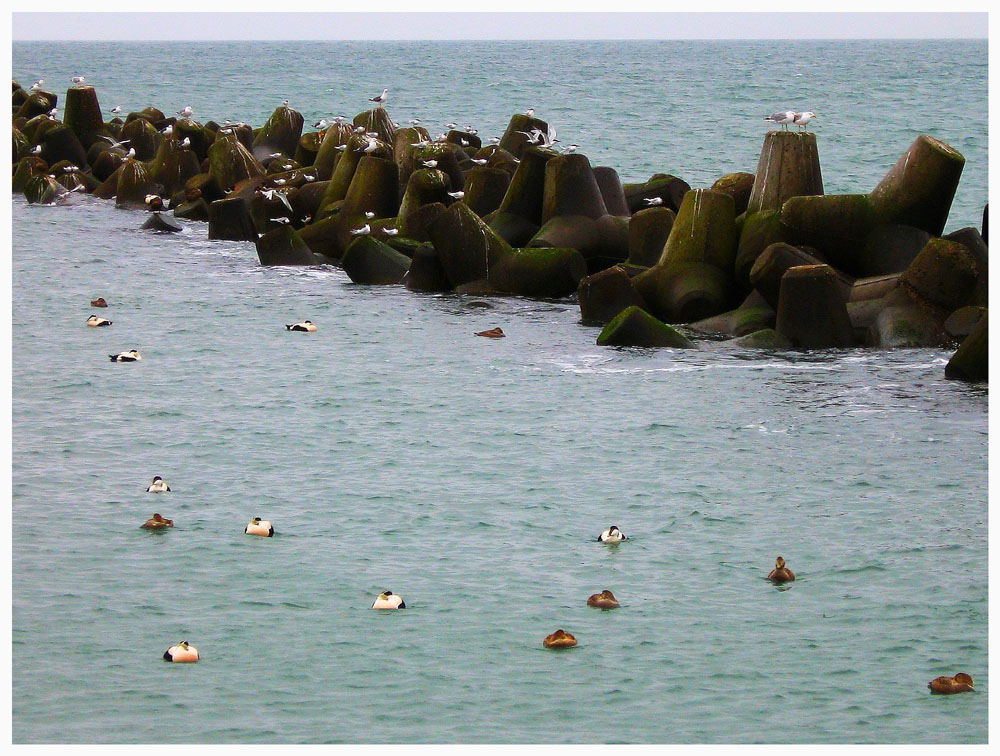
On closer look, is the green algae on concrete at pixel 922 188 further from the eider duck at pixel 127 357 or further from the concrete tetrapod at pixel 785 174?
the eider duck at pixel 127 357

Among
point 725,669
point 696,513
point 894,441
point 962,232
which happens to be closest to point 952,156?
point 962,232

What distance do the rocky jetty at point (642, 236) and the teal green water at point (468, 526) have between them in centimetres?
64

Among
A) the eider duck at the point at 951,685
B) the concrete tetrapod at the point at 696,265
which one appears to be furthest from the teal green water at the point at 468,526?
the concrete tetrapod at the point at 696,265

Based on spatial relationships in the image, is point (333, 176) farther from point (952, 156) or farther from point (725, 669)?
point (725, 669)

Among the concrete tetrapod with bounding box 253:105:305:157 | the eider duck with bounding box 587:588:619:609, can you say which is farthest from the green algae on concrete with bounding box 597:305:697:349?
the concrete tetrapod with bounding box 253:105:305:157

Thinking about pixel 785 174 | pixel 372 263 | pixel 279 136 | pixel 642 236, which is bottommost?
pixel 372 263

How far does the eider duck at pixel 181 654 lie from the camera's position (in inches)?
527

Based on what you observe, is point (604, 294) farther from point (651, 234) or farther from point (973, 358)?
point (973, 358)

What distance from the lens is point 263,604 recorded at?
14.7 m

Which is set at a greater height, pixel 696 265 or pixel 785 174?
pixel 785 174

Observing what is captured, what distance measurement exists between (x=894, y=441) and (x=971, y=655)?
6236mm

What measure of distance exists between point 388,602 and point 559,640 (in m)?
1.78

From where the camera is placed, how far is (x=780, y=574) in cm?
1520

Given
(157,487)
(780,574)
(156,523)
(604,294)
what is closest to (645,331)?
(604,294)
